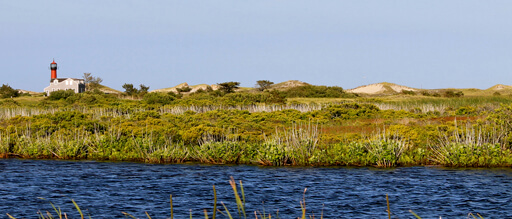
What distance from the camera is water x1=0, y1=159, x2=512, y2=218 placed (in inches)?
601

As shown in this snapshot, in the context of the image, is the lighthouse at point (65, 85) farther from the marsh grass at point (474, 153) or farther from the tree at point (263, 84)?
the marsh grass at point (474, 153)

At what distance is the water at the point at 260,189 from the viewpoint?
15258 millimetres

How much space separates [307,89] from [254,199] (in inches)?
3477

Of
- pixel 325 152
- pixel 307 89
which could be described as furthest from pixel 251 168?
pixel 307 89

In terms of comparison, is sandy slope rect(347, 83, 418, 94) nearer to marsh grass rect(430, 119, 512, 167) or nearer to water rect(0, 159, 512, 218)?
marsh grass rect(430, 119, 512, 167)

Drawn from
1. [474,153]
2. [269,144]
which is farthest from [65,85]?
[474,153]

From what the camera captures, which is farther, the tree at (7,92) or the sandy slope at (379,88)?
the sandy slope at (379,88)

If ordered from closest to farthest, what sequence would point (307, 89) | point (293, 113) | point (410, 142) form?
point (410, 142) < point (293, 113) < point (307, 89)

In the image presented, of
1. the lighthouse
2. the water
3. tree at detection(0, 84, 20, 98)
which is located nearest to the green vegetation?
the water

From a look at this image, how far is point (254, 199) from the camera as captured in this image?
16.7 metres

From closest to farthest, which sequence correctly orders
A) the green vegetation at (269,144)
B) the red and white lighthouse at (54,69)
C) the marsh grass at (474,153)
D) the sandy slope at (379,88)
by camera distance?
the marsh grass at (474,153) → the green vegetation at (269,144) → the red and white lighthouse at (54,69) → the sandy slope at (379,88)

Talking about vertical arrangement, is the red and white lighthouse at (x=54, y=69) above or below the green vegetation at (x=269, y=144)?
above

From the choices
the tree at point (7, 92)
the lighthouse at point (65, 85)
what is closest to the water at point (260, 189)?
the tree at point (7, 92)

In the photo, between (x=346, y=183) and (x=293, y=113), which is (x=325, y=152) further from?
(x=293, y=113)
